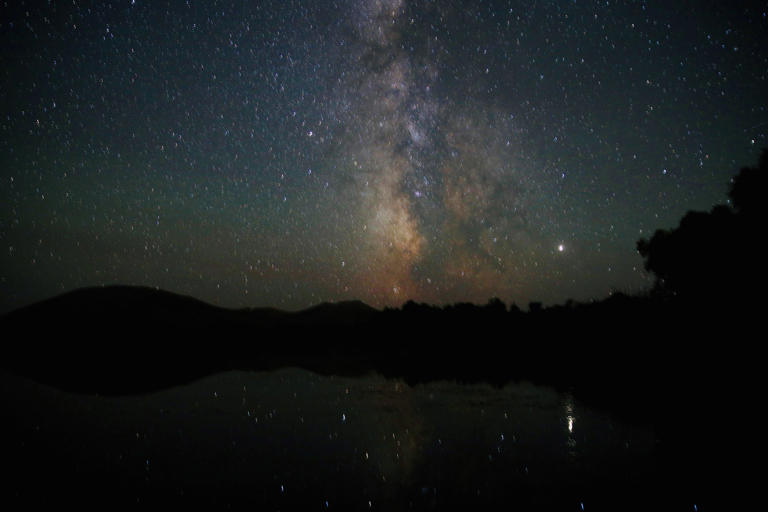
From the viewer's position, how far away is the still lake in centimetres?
791

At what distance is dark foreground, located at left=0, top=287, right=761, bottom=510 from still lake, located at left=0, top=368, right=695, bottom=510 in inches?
2.2

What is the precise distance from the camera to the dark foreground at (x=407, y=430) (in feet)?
26.7

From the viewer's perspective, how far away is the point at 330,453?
417 inches

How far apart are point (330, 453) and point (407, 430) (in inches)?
116

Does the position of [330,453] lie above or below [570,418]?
below

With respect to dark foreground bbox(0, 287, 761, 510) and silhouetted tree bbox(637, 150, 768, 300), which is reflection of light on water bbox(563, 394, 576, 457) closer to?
dark foreground bbox(0, 287, 761, 510)

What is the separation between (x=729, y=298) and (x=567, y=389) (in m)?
13.5

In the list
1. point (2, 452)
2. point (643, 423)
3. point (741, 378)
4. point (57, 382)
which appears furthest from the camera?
point (57, 382)


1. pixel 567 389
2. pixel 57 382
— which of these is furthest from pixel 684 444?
pixel 57 382

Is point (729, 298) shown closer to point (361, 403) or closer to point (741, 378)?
point (741, 378)

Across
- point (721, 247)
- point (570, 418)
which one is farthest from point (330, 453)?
point (721, 247)

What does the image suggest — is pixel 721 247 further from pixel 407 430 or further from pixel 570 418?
pixel 407 430

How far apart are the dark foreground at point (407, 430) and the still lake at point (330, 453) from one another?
0.19 ft

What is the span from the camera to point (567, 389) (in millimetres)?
20391
